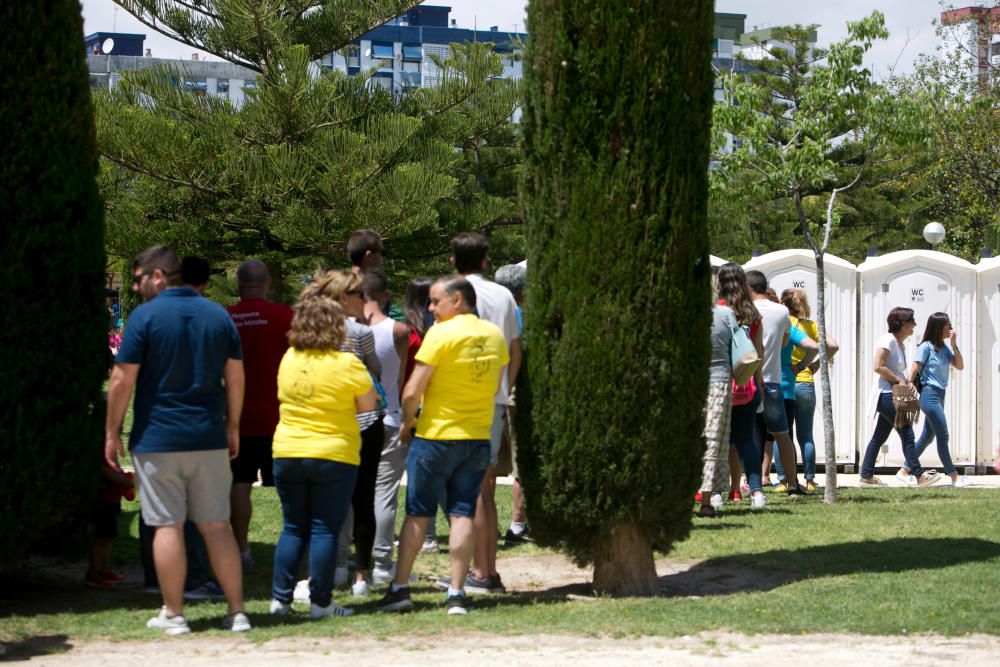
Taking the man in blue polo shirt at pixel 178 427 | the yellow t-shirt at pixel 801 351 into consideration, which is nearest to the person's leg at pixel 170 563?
the man in blue polo shirt at pixel 178 427

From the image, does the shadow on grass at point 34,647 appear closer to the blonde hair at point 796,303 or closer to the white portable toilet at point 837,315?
the blonde hair at point 796,303

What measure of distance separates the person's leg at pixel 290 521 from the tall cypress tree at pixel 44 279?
1.15 metres

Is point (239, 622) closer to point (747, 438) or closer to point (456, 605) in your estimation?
point (456, 605)

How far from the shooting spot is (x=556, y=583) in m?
7.53

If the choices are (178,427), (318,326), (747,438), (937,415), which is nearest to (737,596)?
(318,326)

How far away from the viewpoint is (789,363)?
11.5 meters

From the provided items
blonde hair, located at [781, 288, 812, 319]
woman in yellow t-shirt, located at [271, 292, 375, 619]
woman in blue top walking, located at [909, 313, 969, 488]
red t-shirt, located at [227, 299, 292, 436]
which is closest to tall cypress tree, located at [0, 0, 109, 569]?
red t-shirt, located at [227, 299, 292, 436]

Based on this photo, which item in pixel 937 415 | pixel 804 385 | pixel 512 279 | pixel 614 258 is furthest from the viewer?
pixel 937 415

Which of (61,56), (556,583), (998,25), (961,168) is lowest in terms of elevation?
(556,583)

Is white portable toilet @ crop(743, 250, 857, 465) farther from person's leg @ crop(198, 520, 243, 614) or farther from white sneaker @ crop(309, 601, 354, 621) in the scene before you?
person's leg @ crop(198, 520, 243, 614)

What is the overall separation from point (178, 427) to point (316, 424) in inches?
23.8

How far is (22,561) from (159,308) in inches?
63.7

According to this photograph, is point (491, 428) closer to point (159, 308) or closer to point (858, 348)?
point (159, 308)

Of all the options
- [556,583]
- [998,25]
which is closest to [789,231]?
[998,25]
